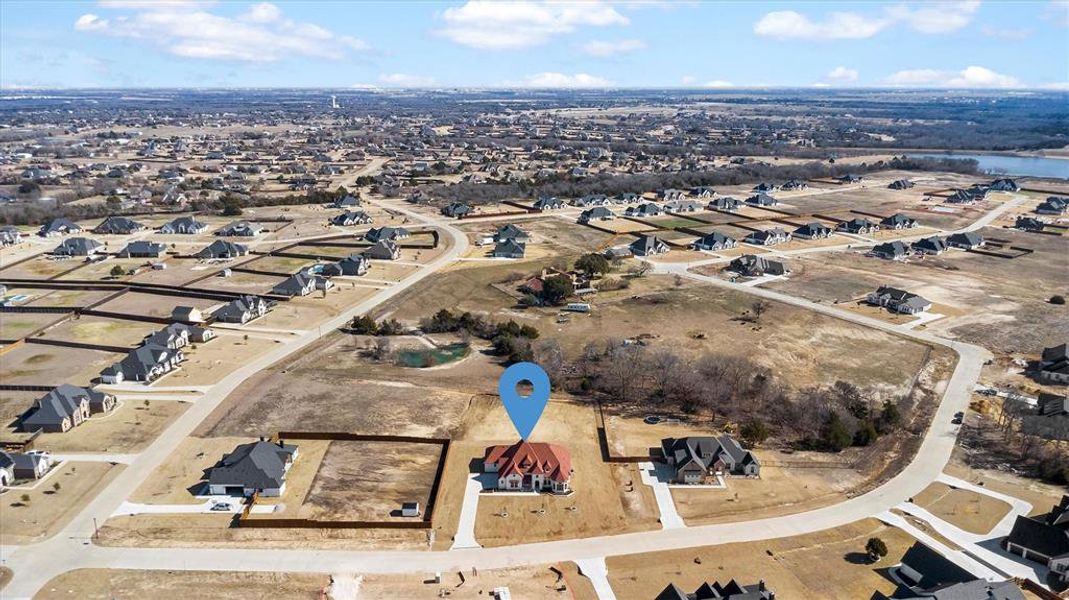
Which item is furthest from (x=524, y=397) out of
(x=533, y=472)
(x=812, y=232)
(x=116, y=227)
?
(x=116, y=227)

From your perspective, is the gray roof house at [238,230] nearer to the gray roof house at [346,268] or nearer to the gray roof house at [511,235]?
the gray roof house at [346,268]

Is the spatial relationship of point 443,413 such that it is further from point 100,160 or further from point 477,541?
point 100,160

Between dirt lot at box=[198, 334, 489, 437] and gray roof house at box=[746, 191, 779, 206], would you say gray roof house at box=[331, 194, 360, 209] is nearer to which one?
dirt lot at box=[198, 334, 489, 437]

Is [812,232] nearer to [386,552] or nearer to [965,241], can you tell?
[965,241]

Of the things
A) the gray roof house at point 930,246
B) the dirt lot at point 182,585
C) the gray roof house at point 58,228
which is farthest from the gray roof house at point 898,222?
the gray roof house at point 58,228

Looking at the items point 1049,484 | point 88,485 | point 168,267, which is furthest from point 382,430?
point 168,267
